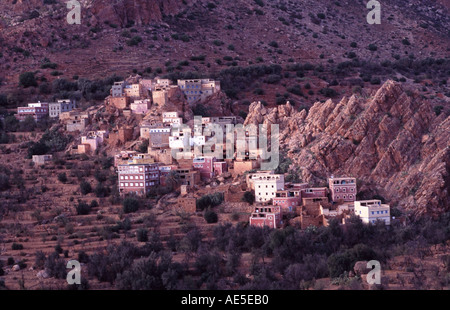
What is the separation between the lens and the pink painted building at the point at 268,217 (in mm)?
37312

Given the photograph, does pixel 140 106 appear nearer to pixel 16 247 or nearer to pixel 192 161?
pixel 192 161

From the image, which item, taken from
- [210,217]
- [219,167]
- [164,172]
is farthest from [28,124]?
[210,217]

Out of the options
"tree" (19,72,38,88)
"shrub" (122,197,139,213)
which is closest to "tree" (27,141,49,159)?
"shrub" (122,197,139,213)

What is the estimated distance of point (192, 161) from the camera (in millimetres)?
43062

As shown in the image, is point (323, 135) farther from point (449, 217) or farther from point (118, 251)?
point (118, 251)

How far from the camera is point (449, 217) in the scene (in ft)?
124

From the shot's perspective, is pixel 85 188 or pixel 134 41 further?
pixel 134 41

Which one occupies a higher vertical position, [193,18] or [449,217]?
[193,18]

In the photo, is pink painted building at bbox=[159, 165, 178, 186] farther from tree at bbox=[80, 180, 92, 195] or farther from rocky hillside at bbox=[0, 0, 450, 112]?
rocky hillside at bbox=[0, 0, 450, 112]

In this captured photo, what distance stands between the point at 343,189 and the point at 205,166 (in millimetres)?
6705

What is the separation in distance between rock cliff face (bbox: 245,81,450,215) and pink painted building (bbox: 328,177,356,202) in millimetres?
769

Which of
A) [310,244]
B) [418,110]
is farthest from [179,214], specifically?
[418,110]

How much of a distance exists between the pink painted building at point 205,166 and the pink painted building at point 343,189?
19.4 feet

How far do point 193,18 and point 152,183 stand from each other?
28.5 m
